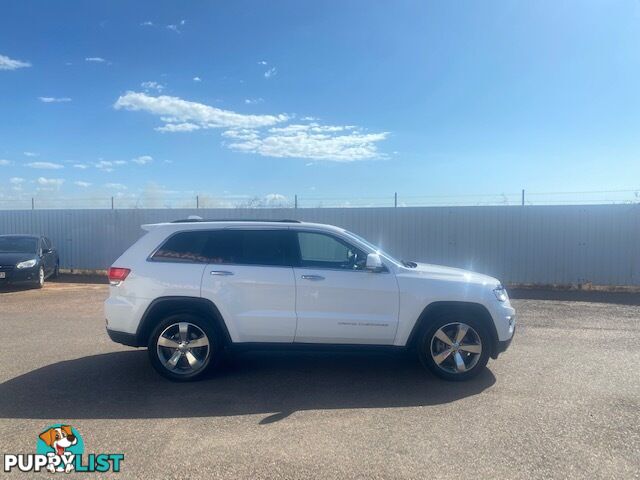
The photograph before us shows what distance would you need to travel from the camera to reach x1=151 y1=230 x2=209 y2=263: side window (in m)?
5.47

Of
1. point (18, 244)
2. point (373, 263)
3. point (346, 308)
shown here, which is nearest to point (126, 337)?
point (346, 308)

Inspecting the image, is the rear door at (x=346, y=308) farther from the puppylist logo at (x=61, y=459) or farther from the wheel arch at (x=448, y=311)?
the puppylist logo at (x=61, y=459)

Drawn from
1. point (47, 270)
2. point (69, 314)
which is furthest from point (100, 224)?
point (69, 314)

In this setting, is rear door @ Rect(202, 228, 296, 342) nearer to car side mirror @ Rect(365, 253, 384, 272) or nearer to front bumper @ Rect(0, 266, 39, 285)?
car side mirror @ Rect(365, 253, 384, 272)

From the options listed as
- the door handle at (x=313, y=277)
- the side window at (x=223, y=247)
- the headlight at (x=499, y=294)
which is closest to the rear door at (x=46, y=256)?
the side window at (x=223, y=247)

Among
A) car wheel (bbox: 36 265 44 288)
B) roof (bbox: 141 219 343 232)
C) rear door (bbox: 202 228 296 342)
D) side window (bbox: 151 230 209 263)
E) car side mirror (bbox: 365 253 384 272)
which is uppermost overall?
roof (bbox: 141 219 343 232)

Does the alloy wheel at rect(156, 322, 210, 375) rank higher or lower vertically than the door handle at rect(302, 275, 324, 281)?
lower

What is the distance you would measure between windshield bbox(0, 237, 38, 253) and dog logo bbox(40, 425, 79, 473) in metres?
11.0

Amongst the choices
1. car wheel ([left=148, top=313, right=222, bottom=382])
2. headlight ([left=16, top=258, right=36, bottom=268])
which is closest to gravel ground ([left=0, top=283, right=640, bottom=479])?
car wheel ([left=148, top=313, right=222, bottom=382])

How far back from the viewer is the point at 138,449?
3754 mm

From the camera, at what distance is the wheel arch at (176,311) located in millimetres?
5305

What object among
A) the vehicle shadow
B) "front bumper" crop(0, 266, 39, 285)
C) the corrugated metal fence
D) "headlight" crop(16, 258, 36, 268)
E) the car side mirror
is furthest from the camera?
the corrugated metal fence

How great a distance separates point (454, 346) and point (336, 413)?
1.63 meters

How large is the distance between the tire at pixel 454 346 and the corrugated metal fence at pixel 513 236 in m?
8.58
